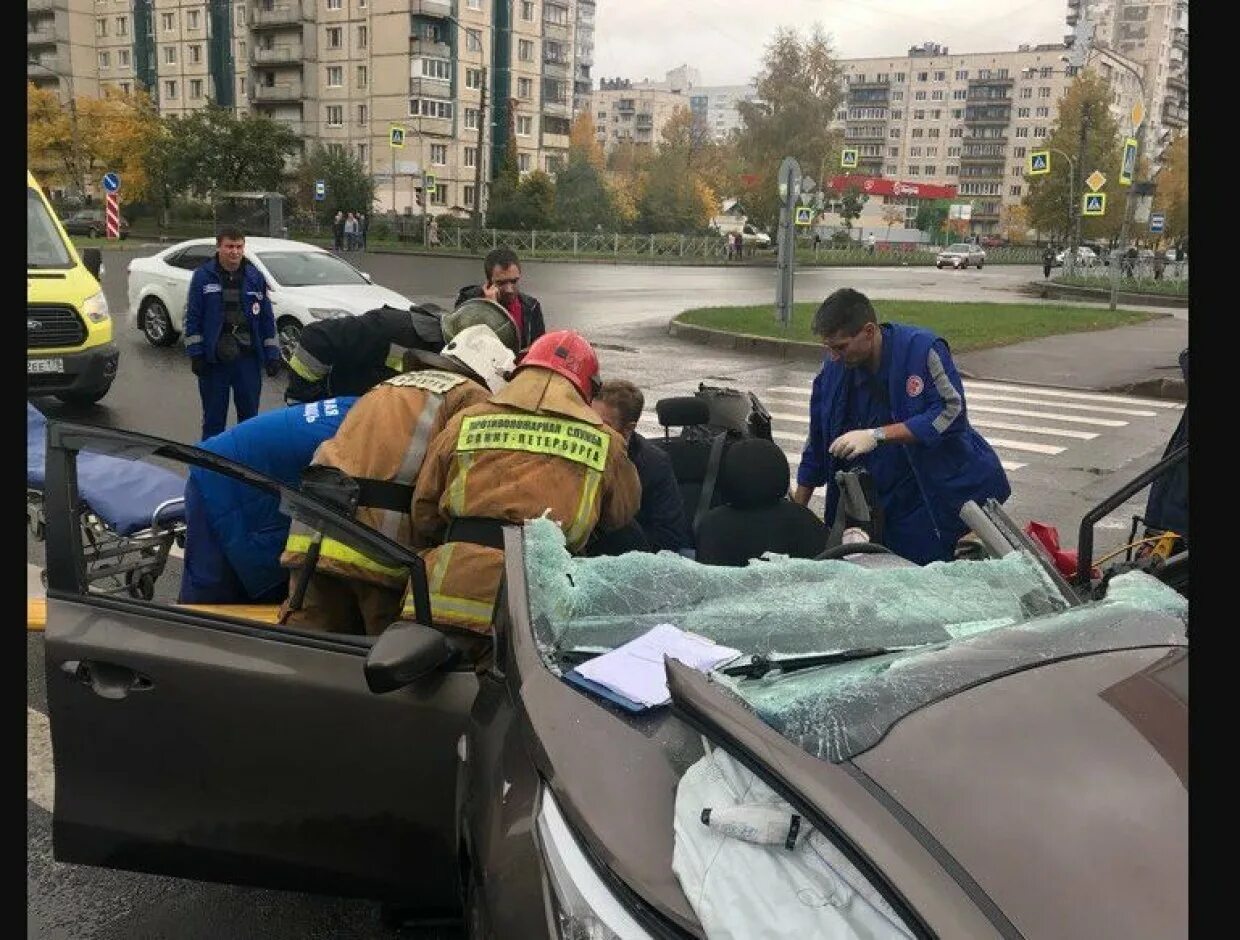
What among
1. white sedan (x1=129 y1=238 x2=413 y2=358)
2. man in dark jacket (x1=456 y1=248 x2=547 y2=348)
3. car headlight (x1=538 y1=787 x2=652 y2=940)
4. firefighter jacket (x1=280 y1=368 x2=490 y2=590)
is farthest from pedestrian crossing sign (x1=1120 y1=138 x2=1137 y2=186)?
car headlight (x1=538 y1=787 x2=652 y2=940)

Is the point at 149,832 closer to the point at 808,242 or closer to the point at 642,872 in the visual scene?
the point at 642,872

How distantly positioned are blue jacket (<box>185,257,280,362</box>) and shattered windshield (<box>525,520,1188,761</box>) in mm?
5986

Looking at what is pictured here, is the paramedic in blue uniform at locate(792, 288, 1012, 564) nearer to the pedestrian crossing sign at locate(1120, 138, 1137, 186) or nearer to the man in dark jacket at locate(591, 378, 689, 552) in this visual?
the man in dark jacket at locate(591, 378, 689, 552)

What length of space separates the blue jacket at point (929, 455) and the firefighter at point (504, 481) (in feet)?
6.01

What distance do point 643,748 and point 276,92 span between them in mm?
79249

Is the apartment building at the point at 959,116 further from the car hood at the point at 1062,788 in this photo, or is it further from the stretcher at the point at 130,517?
the car hood at the point at 1062,788

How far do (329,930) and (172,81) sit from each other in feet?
282

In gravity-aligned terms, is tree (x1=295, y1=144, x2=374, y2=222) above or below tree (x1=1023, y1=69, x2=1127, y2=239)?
below

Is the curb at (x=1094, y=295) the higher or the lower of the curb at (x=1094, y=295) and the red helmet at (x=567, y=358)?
the higher

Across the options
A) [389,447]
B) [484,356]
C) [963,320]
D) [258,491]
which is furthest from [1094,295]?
[389,447]

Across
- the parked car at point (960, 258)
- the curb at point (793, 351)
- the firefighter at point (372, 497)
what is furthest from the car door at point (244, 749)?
the parked car at point (960, 258)

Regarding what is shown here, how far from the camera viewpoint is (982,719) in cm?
163

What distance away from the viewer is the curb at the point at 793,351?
13812mm

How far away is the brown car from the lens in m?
1.38
